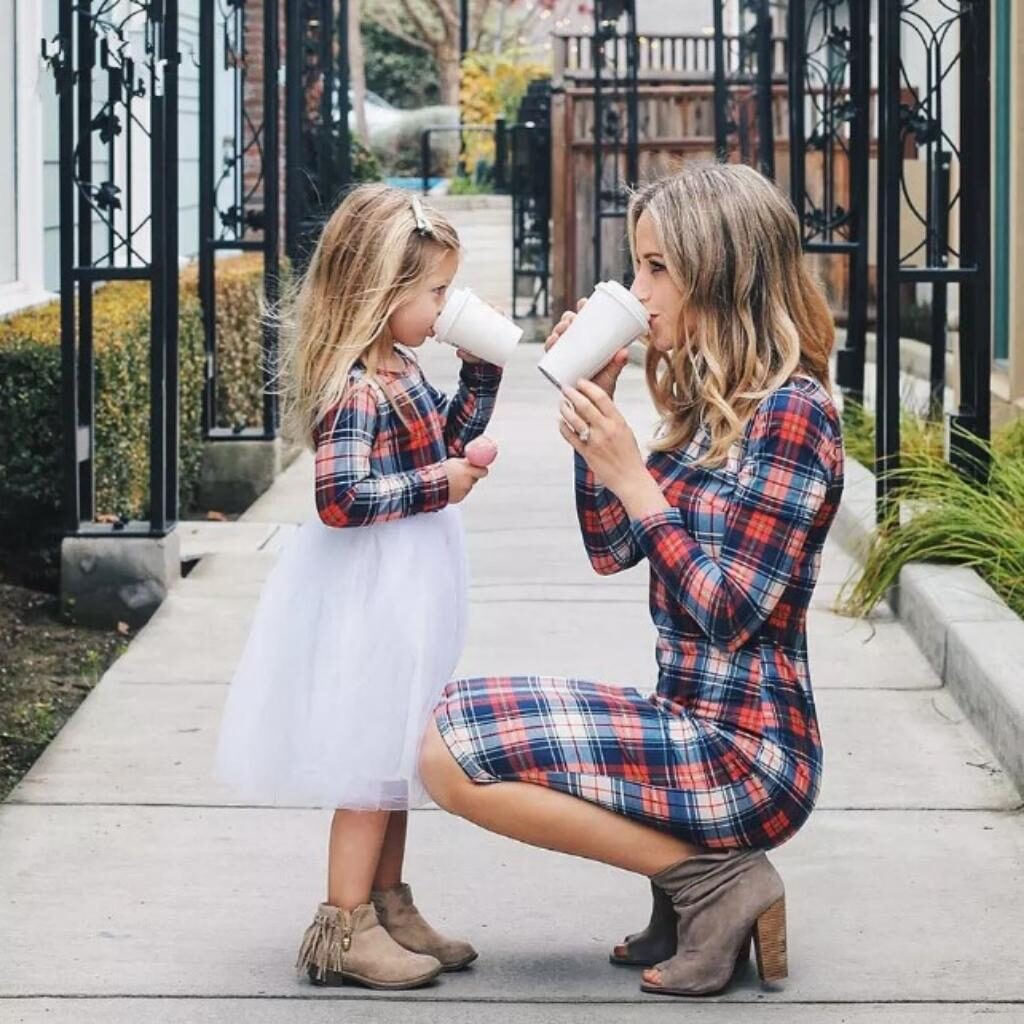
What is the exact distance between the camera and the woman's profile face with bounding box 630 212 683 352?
3912 millimetres

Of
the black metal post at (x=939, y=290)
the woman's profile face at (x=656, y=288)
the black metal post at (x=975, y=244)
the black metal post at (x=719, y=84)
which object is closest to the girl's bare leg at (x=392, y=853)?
the woman's profile face at (x=656, y=288)

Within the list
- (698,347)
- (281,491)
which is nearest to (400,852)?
(698,347)

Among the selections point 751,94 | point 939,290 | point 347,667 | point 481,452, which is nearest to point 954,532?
point 939,290

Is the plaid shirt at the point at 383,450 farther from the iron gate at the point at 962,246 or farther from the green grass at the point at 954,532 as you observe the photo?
the iron gate at the point at 962,246

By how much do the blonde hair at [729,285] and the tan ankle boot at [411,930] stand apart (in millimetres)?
985

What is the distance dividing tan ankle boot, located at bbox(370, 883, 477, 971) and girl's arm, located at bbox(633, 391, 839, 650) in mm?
784

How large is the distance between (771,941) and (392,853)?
0.70 meters

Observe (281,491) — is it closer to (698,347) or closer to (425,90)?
(698,347)

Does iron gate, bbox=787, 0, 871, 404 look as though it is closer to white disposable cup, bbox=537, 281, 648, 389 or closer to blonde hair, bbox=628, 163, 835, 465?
blonde hair, bbox=628, 163, 835, 465

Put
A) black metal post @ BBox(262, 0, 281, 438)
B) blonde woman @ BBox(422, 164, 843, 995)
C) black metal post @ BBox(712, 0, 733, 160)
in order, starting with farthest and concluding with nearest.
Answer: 1. black metal post @ BBox(712, 0, 733, 160)
2. black metal post @ BBox(262, 0, 281, 438)
3. blonde woman @ BBox(422, 164, 843, 995)

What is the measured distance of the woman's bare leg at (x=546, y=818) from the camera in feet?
12.6

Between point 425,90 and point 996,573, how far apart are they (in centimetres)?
4655

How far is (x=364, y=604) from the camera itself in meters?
3.99

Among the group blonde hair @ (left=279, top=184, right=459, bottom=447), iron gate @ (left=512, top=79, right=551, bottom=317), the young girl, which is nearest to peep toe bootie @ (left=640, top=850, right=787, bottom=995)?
→ the young girl
